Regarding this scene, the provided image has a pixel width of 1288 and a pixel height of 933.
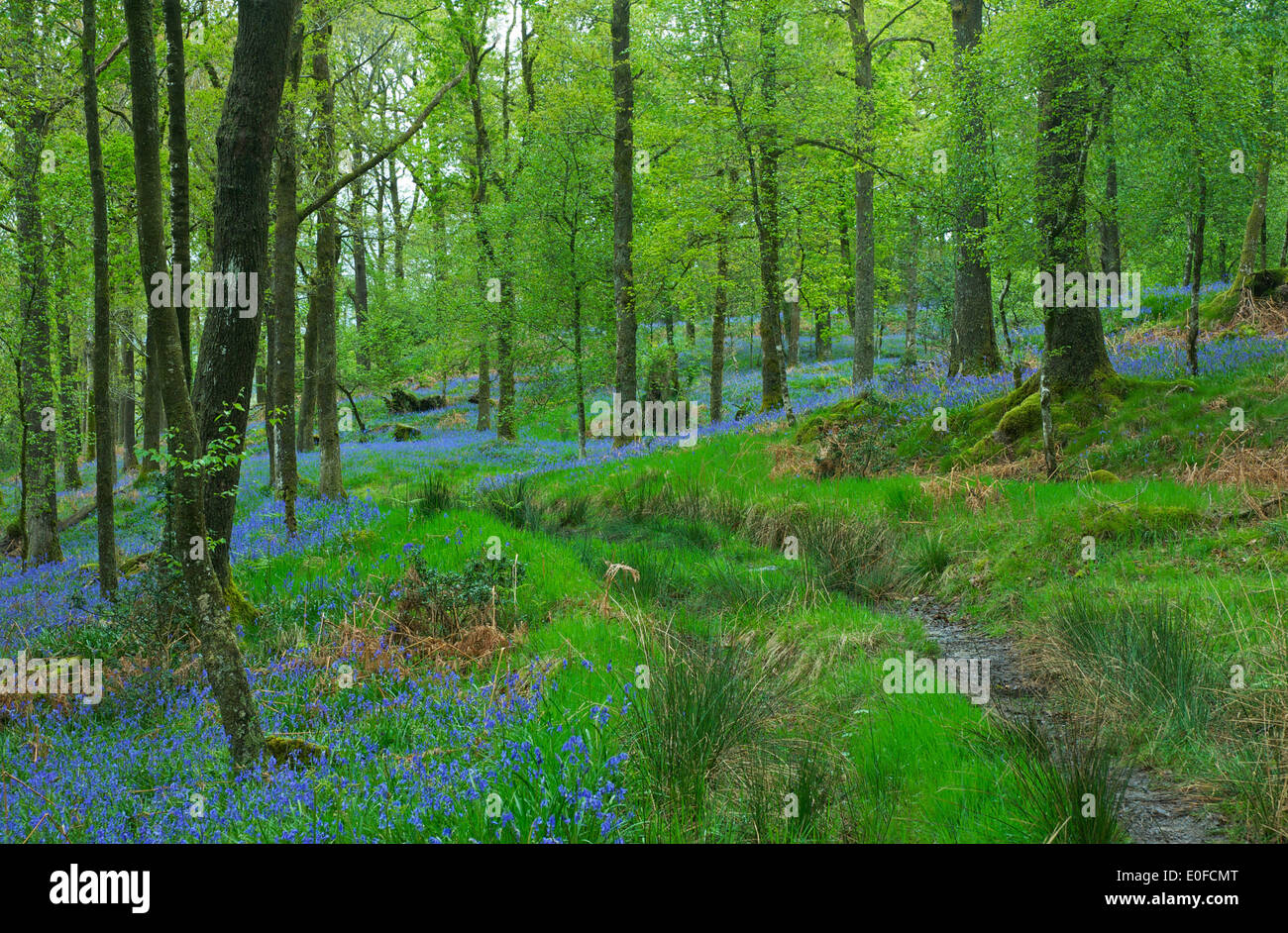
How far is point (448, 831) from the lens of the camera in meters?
3.00

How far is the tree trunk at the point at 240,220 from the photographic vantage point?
581cm

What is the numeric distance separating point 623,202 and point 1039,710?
14029 mm

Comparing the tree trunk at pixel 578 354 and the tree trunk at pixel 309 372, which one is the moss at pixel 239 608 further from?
the tree trunk at pixel 309 372

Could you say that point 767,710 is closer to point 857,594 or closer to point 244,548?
point 857,594

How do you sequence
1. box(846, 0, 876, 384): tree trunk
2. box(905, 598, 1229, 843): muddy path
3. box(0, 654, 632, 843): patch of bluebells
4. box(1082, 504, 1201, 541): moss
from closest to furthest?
box(0, 654, 632, 843): patch of bluebells
box(905, 598, 1229, 843): muddy path
box(1082, 504, 1201, 541): moss
box(846, 0, 876, 384): tree trunk

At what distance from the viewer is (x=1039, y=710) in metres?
4.72
